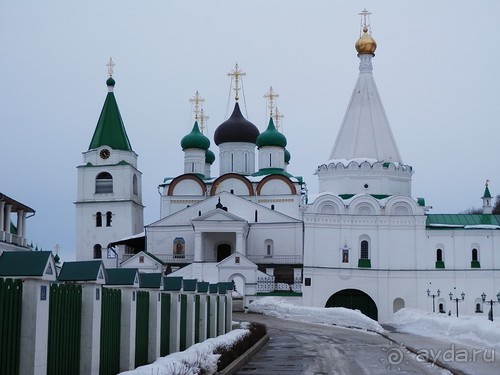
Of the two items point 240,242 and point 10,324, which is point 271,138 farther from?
point 10,324

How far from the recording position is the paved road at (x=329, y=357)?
1404 centimetres

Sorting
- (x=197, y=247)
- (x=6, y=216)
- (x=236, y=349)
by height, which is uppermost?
(x=6, y=216)

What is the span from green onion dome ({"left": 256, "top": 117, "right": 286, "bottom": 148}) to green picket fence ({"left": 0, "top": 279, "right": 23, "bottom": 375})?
4002cm

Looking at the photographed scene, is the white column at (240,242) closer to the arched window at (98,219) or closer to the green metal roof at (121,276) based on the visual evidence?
the arched window at (98,219)

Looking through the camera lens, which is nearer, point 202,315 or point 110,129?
point 202,315

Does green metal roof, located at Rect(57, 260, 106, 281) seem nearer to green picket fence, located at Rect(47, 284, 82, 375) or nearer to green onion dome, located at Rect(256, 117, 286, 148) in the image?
green picket fence, located at Rect(47, 284, 82, 375)

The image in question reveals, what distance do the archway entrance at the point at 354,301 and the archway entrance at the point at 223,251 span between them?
7.16m

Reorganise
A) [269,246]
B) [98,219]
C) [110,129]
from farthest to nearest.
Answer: [110,129], [98,219], [269,246]

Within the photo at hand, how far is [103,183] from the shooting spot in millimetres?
47375

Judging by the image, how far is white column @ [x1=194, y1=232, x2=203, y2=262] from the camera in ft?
132

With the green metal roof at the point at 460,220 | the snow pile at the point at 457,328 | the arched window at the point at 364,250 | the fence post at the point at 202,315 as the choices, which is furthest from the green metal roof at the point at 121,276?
the green metal roof at the point at 460,220

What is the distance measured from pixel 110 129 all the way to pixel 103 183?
127 inches

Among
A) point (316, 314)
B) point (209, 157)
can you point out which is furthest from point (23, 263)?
point (209, 157)

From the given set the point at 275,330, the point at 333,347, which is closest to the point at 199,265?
the point at 275,330
